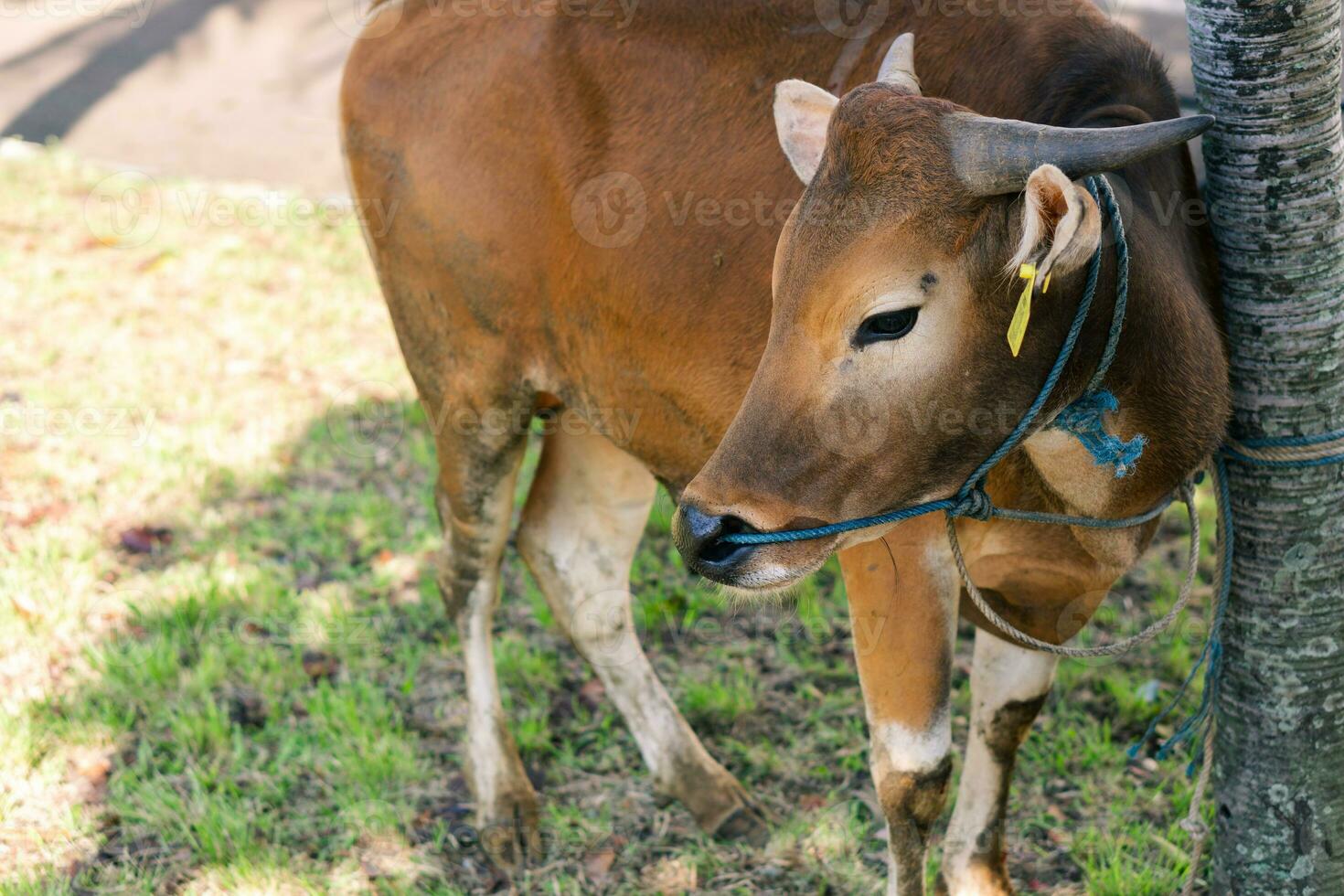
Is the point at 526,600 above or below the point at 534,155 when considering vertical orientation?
below

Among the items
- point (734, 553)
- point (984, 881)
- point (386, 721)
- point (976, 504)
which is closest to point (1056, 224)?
point (976, 504)

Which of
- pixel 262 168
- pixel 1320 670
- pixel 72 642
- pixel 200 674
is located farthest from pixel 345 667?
pixel 262 168

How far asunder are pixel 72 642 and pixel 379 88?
213cm

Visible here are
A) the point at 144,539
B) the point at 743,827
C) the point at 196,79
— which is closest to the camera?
the point at 743,827

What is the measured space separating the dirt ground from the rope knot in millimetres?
5234

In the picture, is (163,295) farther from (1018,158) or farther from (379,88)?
(1018,158)

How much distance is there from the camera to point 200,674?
4.18 meters

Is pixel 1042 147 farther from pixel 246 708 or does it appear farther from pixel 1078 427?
pixel 246 708

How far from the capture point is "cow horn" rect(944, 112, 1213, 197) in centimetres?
211

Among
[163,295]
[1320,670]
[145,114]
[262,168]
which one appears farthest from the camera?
[145,114]

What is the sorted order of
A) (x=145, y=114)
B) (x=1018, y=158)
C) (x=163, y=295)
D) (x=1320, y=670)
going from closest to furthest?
(x=1018, y=158) → (x=1320, y=670) → (x=163, y=295) → (x=145, y=114)

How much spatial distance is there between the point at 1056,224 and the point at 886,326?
332 millimetres

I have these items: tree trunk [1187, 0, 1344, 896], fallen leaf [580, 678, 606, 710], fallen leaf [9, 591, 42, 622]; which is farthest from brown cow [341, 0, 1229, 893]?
fallen leaf [9, 591, 42, 622]

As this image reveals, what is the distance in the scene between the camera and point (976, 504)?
2508 mm
